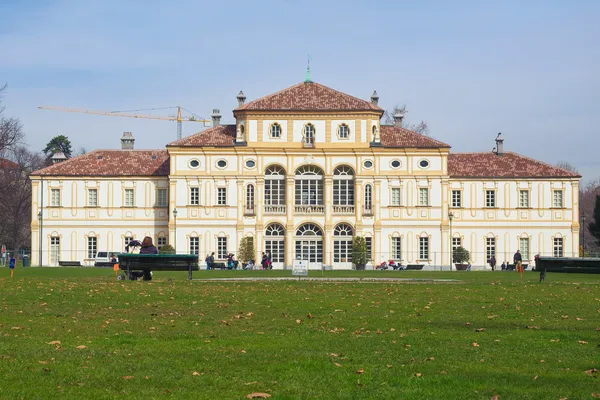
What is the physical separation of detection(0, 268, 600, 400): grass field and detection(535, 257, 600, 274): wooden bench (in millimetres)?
10948

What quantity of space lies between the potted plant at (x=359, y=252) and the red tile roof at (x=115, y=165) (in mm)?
15061

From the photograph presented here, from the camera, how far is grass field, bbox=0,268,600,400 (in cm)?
964

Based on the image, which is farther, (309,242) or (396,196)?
(396,196)

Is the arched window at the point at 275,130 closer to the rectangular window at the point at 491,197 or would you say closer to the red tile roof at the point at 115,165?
the red tile roof at the point at 115,165

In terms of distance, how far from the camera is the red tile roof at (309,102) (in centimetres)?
7025

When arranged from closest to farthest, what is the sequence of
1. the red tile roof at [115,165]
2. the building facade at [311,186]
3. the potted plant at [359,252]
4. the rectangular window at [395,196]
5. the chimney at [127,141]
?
the potted plant at [359,252], the building facade at [311,186], the rectangular window at [395,196], the red tile roof at [115,165], the chimney at [127,141]

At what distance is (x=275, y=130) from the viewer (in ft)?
233

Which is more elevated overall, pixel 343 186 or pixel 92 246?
pixel 343 186

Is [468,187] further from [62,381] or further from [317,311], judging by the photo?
[62,381]

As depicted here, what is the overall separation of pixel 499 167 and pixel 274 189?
16.9m

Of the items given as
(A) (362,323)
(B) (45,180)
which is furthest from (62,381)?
(B) (45,180)

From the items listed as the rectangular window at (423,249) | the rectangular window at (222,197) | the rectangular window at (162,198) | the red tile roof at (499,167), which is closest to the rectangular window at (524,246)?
the red tile roof at (499,167)

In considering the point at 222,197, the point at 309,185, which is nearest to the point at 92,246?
the point at 222,197

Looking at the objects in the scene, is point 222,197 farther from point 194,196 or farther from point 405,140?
point 405,140
